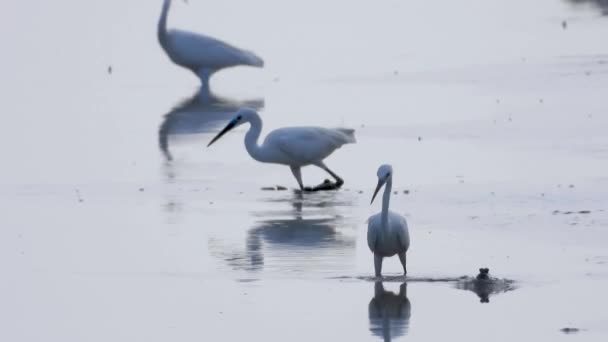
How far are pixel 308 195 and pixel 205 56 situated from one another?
8.12 meters

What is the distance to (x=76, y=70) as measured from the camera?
24.7 m

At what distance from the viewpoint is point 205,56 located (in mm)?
22984

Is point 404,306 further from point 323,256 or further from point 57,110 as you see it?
point 57,110

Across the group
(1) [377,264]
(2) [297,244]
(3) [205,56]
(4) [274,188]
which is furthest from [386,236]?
(3) [205,56]

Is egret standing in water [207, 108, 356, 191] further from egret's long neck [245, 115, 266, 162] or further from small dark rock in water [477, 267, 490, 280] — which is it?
small dark rock in water [477, 267, 490, 280]

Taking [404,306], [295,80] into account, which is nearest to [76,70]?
[295,80]

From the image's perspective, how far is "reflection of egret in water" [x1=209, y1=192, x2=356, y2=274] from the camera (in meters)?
12.0

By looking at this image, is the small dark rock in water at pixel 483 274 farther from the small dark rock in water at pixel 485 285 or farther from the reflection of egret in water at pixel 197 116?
the reflection of egret in water at pixel 197 116

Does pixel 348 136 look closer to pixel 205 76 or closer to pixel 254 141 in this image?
pixel 254 141

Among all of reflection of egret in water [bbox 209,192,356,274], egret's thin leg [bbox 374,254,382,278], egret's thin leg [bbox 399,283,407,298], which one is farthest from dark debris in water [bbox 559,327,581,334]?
reflection of egret in water [bbox 209,192,356,274]

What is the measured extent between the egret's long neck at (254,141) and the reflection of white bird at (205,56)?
706 cm

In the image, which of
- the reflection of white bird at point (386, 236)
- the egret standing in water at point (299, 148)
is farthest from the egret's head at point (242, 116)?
the reflection of white bird at point (386, 236)

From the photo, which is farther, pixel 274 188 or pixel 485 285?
pixel 274 188

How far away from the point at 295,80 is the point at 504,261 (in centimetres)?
1128
